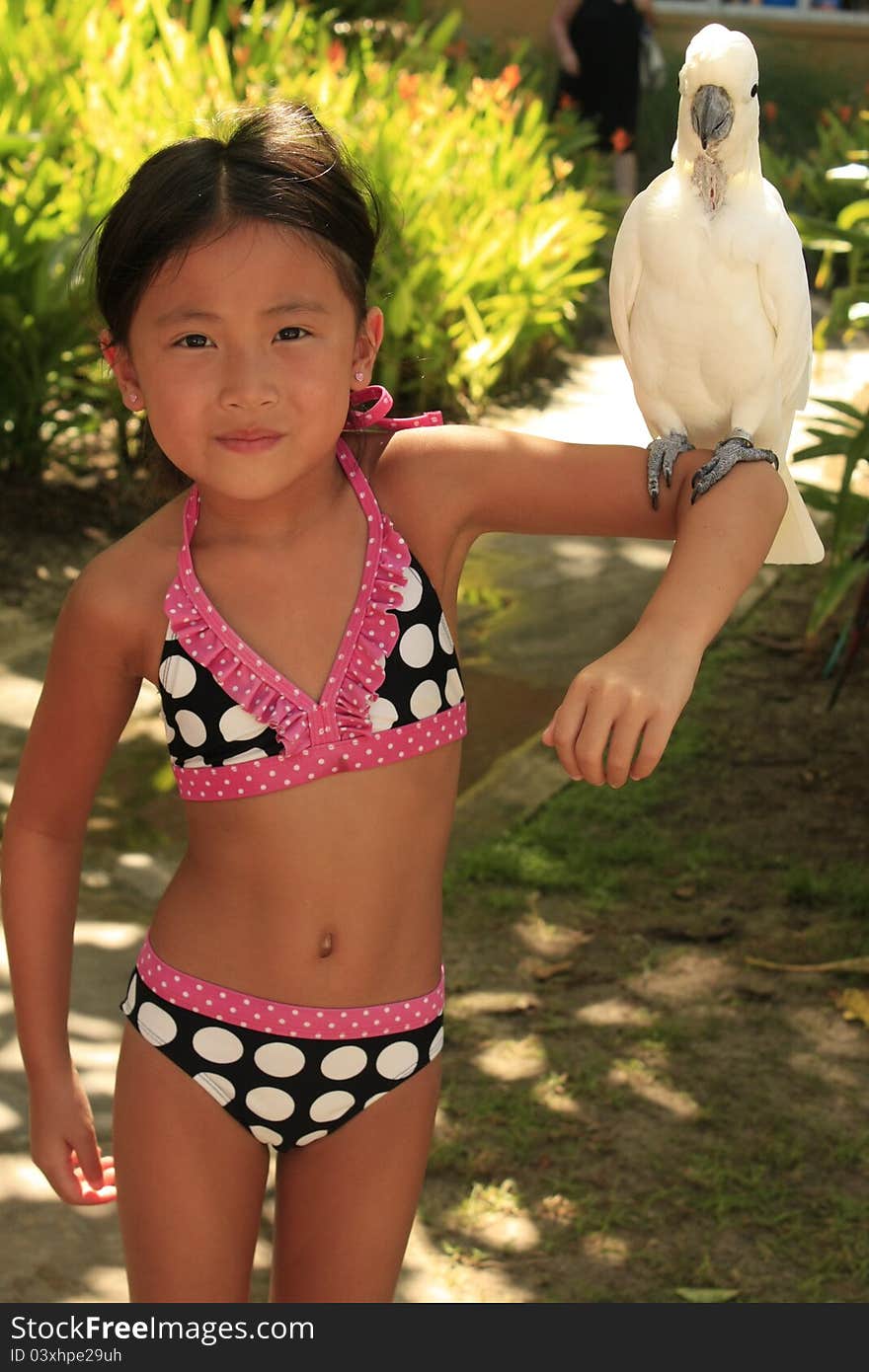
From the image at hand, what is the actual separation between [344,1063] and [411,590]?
487 mm

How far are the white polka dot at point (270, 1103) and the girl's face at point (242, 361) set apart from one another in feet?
1.97

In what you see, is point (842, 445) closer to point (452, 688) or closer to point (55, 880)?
point (452, 688)

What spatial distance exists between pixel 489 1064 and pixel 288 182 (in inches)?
78.8

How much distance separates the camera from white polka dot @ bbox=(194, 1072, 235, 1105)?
5.31ft

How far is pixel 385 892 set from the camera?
162 cm

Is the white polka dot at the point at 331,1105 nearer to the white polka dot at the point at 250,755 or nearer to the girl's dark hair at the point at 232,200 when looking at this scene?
the white polka dot at the point at 250,755

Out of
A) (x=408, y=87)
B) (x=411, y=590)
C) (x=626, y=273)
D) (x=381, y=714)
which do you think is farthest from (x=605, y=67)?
(x=381, y=714)

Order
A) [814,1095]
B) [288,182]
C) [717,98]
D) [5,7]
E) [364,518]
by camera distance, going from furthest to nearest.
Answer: [5,7], [814,1095], [364,518], [288,182], [717,98]

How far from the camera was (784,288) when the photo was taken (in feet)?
4.76

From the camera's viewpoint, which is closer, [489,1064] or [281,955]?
[281,955]

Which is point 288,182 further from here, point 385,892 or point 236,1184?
point 236,1184

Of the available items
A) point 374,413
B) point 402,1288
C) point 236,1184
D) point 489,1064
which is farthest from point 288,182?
point 489,1064

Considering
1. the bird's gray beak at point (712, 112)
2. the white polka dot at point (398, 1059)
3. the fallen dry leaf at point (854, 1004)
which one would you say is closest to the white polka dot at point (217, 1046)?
the white polka dot at point (398, 1059)

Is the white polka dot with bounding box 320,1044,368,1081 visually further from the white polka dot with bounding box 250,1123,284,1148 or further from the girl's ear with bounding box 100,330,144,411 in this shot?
the girl's ear with bounding box 100,330,144,411
